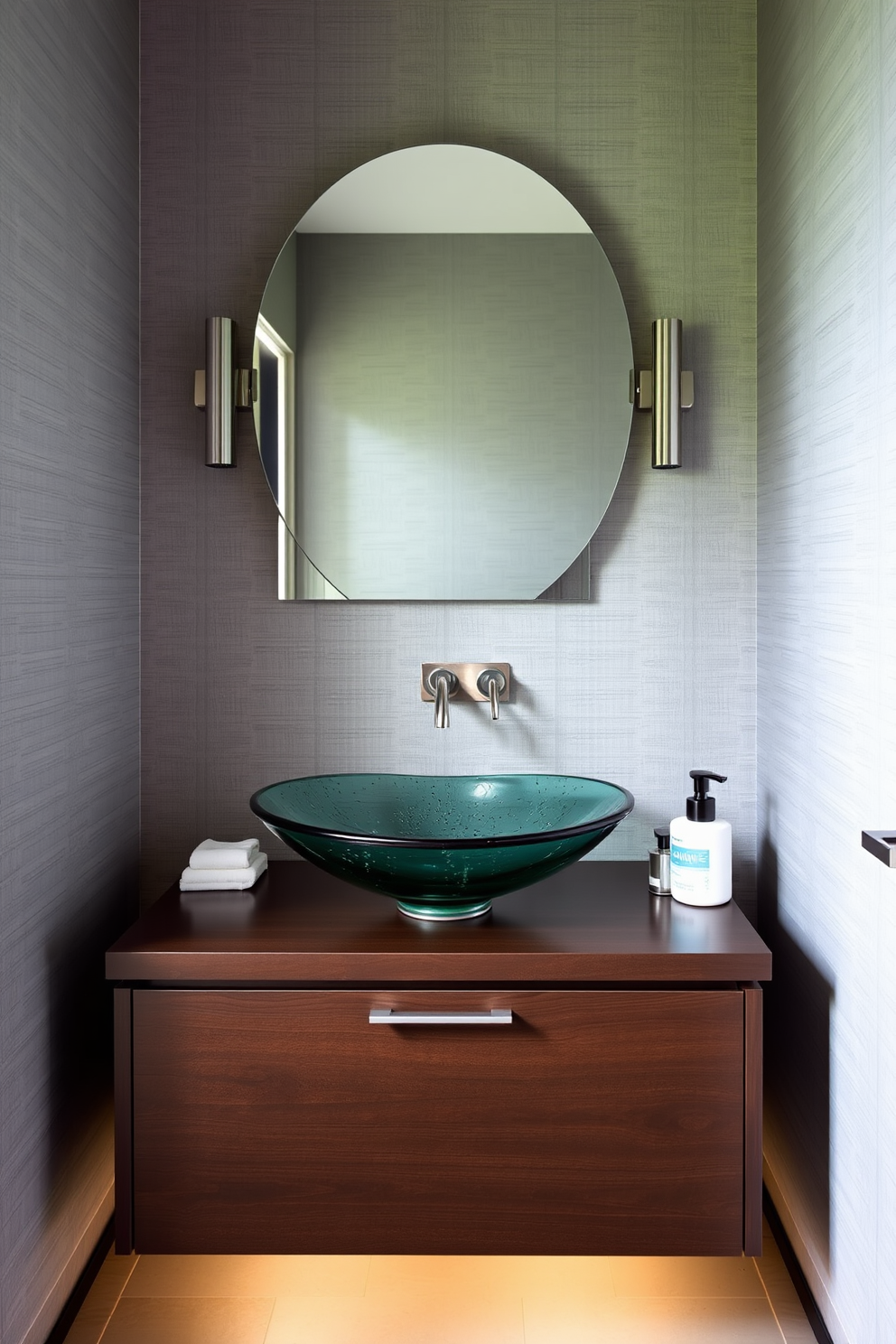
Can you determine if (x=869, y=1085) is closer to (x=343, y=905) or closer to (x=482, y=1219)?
(x=482, y=1219)

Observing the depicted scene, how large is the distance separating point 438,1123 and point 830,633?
33.8 inches

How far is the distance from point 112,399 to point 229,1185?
48.2 inches

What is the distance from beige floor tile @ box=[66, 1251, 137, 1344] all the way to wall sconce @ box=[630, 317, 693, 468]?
1581mm

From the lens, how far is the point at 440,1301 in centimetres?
153

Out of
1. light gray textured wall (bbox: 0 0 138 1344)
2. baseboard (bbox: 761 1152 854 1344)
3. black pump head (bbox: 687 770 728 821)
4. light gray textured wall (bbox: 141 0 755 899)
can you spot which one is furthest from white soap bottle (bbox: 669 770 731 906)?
light gray textured wall (bbox: 0 0 138 1344)

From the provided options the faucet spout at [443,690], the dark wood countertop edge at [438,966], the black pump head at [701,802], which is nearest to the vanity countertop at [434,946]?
the dark wood countertop edge at [438,966]

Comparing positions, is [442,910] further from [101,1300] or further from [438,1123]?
[101,1300]

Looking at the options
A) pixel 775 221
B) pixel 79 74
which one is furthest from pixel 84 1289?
pixel 775 221

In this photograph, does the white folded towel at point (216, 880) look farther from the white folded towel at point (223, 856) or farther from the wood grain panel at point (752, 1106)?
the wood grain panel at point (752, 1106)

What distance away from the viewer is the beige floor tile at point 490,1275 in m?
1.56

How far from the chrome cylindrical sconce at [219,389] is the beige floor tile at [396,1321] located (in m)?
1.36

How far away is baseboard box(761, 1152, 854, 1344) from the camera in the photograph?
1.41m

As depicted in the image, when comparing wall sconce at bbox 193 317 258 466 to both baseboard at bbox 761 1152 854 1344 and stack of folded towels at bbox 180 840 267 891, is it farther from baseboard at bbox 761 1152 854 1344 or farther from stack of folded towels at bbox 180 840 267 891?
baseboard at bbox 761 1152 854 1344

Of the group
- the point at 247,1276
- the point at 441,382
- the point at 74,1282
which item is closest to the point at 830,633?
the point at 441,382
